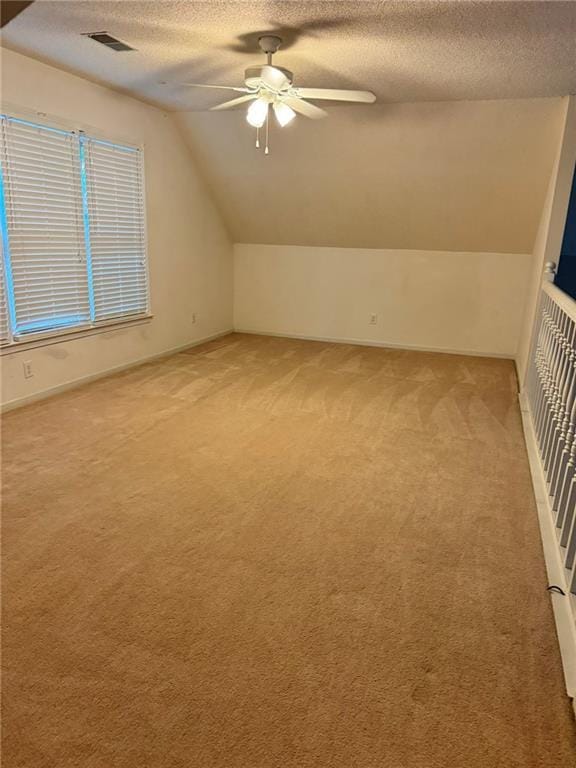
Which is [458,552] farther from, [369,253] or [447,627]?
[369,253]

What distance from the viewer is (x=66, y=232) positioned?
3947 millimetres

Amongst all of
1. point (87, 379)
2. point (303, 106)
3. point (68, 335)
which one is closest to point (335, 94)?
point (303, 106)

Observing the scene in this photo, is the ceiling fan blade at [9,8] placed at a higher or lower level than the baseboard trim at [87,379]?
higher

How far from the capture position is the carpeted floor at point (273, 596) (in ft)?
4.62

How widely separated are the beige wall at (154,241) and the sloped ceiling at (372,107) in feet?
0.52

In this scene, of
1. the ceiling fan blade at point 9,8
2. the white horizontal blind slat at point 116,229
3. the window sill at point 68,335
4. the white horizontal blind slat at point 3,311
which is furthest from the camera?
the white horizontal blind slat at point 116,229

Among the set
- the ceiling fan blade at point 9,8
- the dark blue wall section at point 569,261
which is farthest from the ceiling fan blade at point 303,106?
the dark blue wall section at point 569,261

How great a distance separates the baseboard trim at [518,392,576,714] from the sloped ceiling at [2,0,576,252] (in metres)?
2.28

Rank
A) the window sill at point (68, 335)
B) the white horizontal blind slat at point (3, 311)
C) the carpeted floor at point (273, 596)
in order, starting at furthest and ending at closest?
the window sill at point (68, 335), the white horizontal blind slat at point (3, 311), the carpeted floor at point (273, 596)

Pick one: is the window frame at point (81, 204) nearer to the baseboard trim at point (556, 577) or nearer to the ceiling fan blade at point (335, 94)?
the ceiling fan blade at point (335, 94)

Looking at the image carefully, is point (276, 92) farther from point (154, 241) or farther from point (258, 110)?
point (154, 241)

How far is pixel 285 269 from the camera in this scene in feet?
20.9

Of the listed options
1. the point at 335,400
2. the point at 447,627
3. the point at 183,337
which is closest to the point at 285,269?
the point at 183,337

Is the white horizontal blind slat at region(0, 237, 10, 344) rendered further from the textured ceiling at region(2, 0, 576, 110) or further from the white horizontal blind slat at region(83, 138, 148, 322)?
the textured ceiling at region(2, 0, 576, 110)
